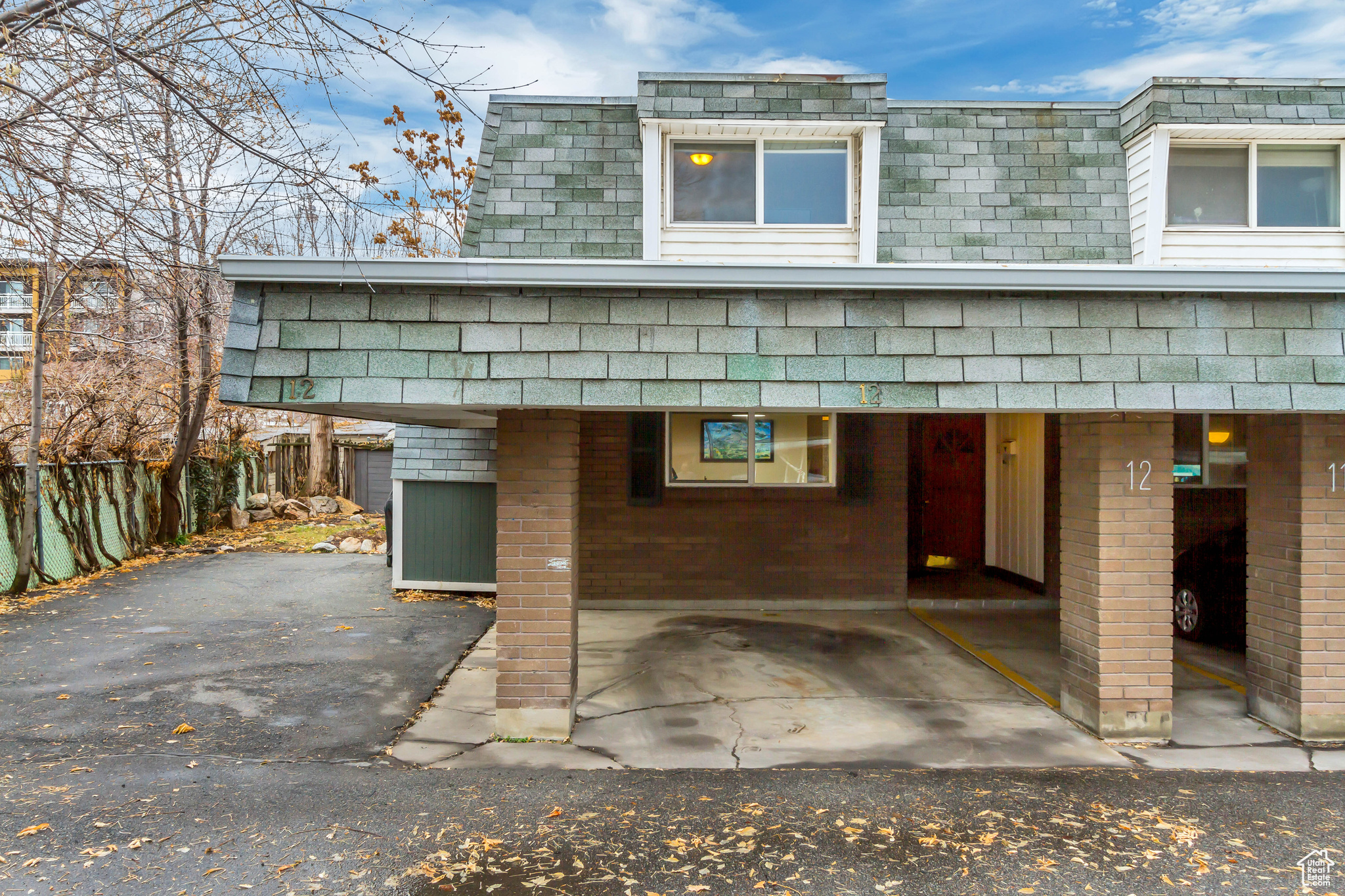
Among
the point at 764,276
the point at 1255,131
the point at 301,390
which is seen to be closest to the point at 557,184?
the point at 764,276

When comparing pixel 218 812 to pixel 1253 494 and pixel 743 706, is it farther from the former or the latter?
pixel 1253 494

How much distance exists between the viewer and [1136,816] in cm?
370

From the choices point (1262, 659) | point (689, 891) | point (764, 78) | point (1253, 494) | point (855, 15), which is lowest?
point (689, 891)

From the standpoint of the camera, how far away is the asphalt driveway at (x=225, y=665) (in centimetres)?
468

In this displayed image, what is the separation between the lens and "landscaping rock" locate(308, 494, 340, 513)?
17078 millimetres

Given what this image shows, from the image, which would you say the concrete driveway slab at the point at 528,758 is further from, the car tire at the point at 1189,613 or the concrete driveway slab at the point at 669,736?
the car tire at the point at 1189,613

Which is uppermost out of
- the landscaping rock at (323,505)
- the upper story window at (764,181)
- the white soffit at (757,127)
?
the white soffit at (757,127)

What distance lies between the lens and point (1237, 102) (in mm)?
5582

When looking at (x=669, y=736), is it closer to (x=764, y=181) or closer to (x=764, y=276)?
(x=764, y=276)

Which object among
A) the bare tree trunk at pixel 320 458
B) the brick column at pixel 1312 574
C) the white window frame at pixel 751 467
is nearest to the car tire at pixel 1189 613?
the brick column at pixel 1312 574

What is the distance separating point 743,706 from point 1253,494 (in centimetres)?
395

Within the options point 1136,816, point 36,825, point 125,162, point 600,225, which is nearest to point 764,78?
point 600,225

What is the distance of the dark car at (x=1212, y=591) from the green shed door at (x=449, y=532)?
754 cm

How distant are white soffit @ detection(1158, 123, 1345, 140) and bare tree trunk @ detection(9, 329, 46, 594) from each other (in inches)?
484
